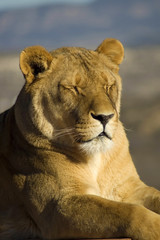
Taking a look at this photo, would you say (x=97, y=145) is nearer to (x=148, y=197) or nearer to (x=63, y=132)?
(x=63, y=132)

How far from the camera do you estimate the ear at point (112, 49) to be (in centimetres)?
652

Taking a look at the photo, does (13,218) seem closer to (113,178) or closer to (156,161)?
(113,178)

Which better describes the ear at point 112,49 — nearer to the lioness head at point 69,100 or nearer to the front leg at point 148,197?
the lioness head at point 69,100

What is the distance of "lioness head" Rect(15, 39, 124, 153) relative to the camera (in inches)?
225

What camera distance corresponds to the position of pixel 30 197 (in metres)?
5.96

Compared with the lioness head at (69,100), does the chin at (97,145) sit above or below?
below

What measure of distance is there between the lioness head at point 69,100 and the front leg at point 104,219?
0.49 m

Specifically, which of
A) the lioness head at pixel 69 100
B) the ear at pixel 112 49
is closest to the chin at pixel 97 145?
the lioness head at pixel 69 100

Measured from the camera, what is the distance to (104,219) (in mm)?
5488

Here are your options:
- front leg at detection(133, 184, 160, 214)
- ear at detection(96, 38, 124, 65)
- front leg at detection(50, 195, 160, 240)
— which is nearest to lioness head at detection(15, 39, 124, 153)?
ear at detection(96, 38, 124, 65)

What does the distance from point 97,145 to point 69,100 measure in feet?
1.45

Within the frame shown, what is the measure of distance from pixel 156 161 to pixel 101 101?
14.1 m

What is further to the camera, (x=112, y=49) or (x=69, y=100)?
(x=112, y=49)

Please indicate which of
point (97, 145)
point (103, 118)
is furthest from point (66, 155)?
point (103, 118)
